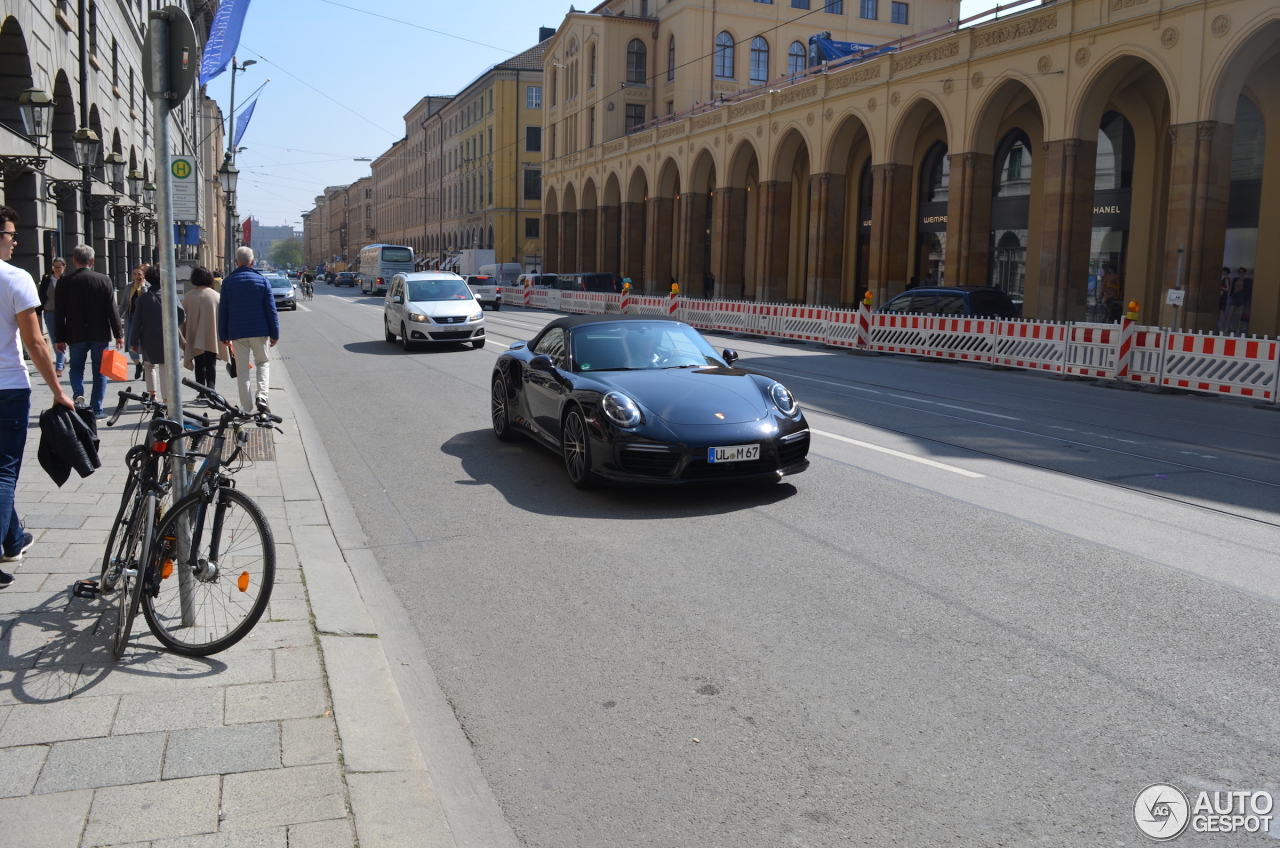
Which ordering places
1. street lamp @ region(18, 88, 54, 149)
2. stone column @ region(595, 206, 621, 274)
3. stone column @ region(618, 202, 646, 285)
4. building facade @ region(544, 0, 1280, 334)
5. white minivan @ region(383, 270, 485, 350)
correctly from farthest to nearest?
stone column @ region(595, 206, 621, 274), stone column @ region(618, 202, 646, 285), building facade @ region(544, 0, 1280, 334), white minivan @ region(383, 270, 485, 350), street lamp @ region(18, 88, 54, 149)

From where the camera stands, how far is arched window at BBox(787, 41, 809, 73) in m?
59.8

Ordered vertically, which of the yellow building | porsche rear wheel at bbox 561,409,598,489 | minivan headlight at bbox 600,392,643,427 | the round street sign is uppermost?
the yellow building

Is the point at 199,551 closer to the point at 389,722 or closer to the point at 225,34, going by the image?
the point at 389,722

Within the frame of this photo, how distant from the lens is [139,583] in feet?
14.6

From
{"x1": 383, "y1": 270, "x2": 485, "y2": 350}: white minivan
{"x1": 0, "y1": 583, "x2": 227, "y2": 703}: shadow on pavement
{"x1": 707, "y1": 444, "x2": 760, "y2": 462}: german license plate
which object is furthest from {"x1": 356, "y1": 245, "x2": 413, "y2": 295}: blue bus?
{"x1": 0, "y1": 583, "x2": 227, "y2": 703}: shadow on pavement

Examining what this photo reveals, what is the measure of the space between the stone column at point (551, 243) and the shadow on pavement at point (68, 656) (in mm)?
66805

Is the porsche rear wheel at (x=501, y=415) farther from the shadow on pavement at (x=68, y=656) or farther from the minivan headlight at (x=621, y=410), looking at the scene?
the shadow on pavement at (x=68, y=656)

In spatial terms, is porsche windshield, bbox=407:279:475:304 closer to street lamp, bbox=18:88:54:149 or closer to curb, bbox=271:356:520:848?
street lamp, bbox=18:88:54:149

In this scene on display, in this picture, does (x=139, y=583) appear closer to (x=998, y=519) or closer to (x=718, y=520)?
(x=718, y=520)

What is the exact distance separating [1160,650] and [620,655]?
96.2 inches

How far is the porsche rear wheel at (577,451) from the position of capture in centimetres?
798

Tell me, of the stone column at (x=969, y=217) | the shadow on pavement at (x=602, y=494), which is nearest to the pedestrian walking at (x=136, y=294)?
the shadow on pavement at (x=602, y=494)

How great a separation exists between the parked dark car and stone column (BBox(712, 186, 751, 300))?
23890mm

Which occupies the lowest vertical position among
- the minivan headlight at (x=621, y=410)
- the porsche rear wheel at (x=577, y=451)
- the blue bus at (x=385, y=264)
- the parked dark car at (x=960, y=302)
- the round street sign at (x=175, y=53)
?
the porsche rear wheel at (x=577, y=451)
